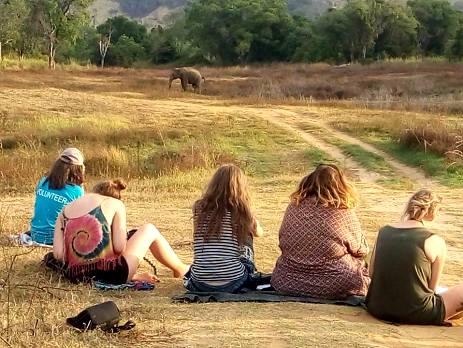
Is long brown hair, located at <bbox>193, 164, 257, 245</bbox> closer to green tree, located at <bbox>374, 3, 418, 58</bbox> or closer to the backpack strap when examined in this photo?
the backpack strap

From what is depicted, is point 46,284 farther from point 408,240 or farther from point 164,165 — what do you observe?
point 164,165

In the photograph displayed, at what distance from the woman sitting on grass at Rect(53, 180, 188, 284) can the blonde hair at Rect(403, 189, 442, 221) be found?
2.04 meters

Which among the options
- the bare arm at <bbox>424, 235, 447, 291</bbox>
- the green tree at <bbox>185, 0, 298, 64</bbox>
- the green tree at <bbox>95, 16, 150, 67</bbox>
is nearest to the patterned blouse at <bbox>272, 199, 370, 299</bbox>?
the bare arm at <bbox>424, 235, 447, 291</bbox>

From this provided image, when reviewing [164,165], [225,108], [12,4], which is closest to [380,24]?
[12,4]

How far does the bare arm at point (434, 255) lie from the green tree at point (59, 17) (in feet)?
159

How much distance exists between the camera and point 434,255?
5355mm

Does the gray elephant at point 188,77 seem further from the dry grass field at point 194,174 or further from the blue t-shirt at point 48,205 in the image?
the blue t-shirt at point 48,205

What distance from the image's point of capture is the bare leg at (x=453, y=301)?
5387 millimetres

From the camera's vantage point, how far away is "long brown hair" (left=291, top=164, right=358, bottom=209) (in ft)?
18.7

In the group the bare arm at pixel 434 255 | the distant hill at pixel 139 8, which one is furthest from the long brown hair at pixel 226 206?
the distant hill at pixel 139 8

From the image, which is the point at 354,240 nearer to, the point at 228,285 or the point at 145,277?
the point at 228,285

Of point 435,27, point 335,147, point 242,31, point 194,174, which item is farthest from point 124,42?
point 194,174

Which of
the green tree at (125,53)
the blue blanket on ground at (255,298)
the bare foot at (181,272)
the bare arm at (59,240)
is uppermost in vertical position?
the green tree at (125,53)

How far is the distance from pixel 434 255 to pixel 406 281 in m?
0.26
